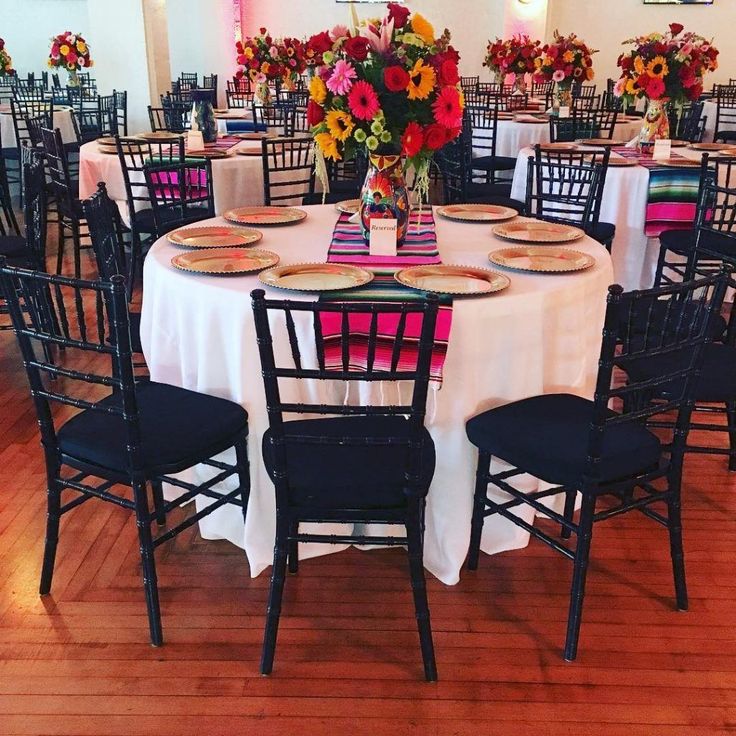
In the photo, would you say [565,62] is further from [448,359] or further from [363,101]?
[448,359]

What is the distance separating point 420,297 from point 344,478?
0.53 m

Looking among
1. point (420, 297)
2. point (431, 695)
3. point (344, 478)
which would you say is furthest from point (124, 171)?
point (431, 695)

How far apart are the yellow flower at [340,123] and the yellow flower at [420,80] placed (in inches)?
7.5

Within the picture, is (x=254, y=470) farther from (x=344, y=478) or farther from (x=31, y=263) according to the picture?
(x=31, y=263)

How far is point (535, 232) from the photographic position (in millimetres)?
2660

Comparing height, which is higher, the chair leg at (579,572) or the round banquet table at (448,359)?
the round banquet table at (448,359)

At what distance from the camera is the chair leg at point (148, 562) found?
75.6 inches

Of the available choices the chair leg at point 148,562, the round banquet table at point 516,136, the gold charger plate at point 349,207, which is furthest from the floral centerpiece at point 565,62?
the chair leg at point 148,562

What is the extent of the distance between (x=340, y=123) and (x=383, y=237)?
36 cm

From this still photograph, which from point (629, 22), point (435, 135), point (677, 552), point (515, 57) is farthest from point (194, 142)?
point (629, 22)

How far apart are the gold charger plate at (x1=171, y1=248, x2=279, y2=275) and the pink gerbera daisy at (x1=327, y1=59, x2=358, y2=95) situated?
52cm

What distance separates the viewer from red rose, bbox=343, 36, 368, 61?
212 centimetres

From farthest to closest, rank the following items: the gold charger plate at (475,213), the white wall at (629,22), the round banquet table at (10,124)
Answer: the white wall at (629,22) → the round banquet table at (10,124) → the gold charger plate at (475,213)

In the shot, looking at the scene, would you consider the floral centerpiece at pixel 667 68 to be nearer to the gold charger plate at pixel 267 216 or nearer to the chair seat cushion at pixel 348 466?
the gold charger plate at pixel 267 216
